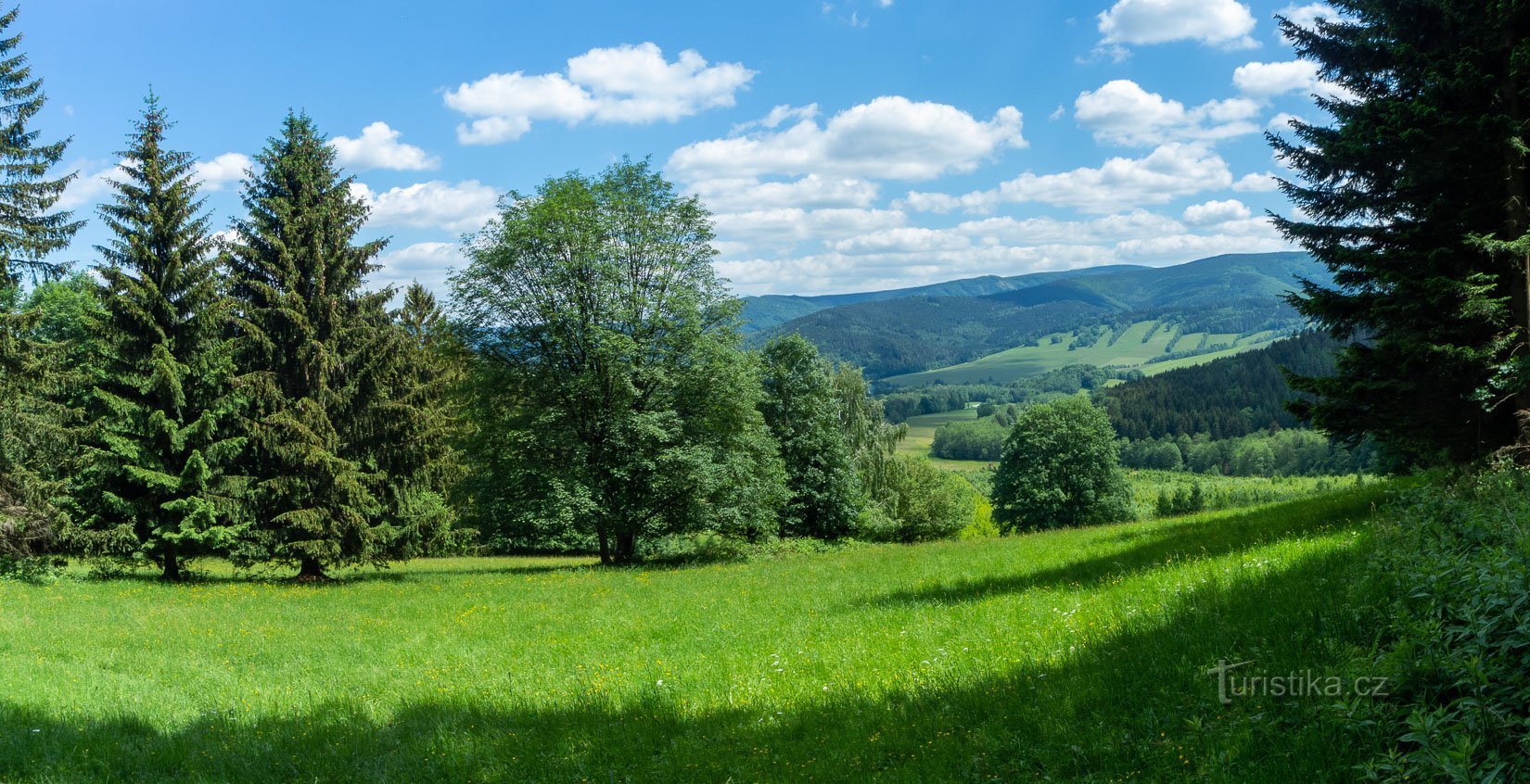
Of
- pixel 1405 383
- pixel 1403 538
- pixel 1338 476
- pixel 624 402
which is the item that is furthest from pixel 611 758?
pixel 1338 476

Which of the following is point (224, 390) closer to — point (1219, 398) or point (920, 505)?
point (920, 505)

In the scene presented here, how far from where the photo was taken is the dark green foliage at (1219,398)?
152 metres

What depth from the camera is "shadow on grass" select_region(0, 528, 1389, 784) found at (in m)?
5.65

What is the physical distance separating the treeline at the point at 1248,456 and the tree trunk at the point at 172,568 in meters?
126

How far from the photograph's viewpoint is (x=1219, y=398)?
161 m

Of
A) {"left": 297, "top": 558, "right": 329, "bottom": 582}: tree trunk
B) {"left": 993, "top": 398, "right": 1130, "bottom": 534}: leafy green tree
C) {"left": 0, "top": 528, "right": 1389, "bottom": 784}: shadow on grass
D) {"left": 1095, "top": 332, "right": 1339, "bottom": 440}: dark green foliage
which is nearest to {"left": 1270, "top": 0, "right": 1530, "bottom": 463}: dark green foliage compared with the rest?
{"left": 0, "top": 528, "right": 1389, "bottom": 784}: shadow on grass

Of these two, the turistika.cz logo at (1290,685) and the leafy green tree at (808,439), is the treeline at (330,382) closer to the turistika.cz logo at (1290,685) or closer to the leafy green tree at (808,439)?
the leafy green tree at (808,439)

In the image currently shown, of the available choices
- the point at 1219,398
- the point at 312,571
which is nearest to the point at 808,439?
the point at 312,571

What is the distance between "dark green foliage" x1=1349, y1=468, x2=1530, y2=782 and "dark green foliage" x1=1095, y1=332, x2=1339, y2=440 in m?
163

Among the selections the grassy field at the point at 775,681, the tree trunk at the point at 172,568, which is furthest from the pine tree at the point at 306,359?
the grassy field at the point at 775,681

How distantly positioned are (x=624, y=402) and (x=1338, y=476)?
123m

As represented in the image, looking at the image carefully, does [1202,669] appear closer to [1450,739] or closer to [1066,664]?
[1066,664]

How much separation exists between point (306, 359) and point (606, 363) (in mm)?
9320

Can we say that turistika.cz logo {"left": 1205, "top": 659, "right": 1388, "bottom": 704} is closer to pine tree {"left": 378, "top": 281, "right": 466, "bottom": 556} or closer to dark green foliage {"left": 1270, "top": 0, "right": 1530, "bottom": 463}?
dark green foliage {"left": 1270, "top": 0, "right": 1530, "bottom": 463}
